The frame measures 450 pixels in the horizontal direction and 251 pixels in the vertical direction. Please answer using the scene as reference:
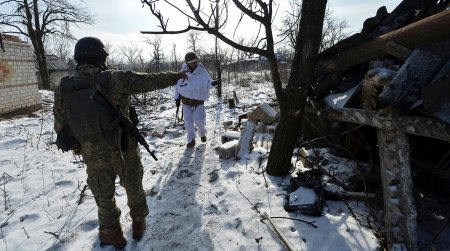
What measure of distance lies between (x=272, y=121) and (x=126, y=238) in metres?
4.37

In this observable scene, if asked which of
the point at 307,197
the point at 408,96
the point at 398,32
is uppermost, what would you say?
the point at 398,32

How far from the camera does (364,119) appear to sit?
107 inches

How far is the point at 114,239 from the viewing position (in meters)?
2.79

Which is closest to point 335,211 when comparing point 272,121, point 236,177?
point 236,177

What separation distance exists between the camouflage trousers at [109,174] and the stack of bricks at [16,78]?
10822mm

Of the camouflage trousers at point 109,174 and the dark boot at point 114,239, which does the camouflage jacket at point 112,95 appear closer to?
→ the camouflage trousers at point 109,174

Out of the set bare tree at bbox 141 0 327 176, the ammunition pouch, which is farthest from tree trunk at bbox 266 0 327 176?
the ammunition pouch

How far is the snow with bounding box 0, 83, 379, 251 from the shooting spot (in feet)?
9.28

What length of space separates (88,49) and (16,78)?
11701 mm

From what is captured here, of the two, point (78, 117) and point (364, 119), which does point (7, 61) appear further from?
point (364, 119)

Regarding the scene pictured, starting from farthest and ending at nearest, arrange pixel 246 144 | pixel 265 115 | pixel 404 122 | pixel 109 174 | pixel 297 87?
pixel 265 115 → pixel 246 144 → pixel 297 87 → pixel 109 174 → pixel 404 122

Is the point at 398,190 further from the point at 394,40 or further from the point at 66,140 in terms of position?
the point at 66,140

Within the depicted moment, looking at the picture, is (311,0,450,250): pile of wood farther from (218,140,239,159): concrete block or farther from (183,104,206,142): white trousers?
(183,104,206,142): white trousers

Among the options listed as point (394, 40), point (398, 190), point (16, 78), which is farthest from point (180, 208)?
point (16, 78)
